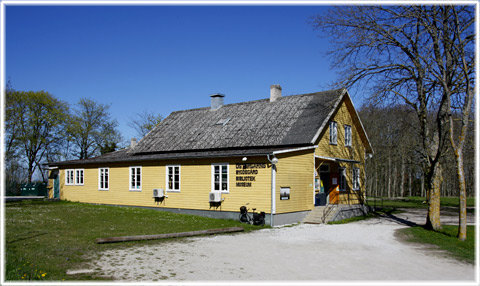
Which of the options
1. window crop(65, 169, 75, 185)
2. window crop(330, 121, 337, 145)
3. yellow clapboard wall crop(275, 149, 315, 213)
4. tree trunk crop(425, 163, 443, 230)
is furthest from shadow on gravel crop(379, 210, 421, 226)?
window crop(65, 169, 75, 185)

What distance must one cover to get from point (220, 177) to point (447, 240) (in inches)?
411

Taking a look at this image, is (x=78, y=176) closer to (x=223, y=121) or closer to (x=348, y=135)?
(x=223, y=121)

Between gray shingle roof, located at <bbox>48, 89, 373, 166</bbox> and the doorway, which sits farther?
the doorway

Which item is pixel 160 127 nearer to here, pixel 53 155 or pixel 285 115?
pixel 285 115

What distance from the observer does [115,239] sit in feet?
43.1

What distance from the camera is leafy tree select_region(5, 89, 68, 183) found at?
1789 inches

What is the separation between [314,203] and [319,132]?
3.81 meters

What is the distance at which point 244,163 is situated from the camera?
66.2 ft

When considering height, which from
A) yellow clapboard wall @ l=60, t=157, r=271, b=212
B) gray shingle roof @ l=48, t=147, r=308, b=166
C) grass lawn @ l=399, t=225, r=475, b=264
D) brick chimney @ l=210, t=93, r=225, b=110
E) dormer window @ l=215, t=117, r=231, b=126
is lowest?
grass lawn @ l=399, t=225, r=475, b=264

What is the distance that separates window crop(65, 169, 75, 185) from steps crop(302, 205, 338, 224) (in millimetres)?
17706

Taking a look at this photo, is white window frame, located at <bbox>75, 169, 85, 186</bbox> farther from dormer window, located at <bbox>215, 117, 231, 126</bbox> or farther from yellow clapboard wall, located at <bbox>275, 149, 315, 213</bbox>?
yellow clapboard wall, located at <bbox>275, 149, 315, 213</bbox>

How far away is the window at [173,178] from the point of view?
23.1 m

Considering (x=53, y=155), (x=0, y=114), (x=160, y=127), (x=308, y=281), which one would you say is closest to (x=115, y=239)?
(x=308, y=281)

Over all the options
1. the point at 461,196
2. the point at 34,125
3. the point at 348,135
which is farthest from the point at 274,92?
the point at 34,125
